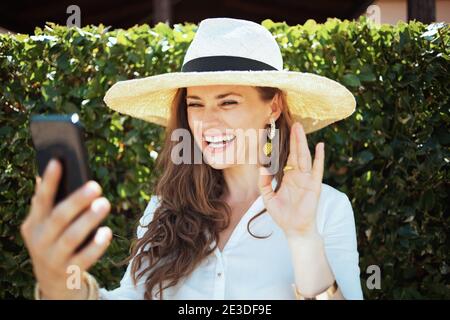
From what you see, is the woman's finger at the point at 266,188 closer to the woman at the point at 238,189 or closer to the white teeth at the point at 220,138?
the woman at the point at 238,189

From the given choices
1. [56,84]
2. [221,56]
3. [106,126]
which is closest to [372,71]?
A: [221,56]

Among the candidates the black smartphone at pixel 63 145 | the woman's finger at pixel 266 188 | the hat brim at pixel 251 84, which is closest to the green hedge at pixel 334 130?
the hat brim at pixel 251 84

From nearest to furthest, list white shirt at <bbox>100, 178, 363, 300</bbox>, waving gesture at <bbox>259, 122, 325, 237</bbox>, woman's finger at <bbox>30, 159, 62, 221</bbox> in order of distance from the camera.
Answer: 1. woman's finger at <bbox>30, 159, 62, 221</bbox>
2. waving gesture at <bbox>259, 122, 325, 237</bbox>
3. white shirt at <bbox>100, 178, 363, 300</bbox>

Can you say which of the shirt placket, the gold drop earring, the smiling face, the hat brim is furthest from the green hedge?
the shirt placket

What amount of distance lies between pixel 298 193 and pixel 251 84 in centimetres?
68

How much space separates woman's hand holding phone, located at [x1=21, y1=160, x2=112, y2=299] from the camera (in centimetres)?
137

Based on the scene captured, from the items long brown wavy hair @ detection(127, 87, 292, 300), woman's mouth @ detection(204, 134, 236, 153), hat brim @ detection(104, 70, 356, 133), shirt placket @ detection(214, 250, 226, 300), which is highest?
hat brim @ detection(104, 70, 356, 133)

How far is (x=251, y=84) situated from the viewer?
2.44m

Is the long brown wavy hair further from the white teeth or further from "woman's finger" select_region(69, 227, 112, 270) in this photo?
"woman's finger" select_region(69, 227, 112, 270)

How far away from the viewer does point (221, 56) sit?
2504 mm

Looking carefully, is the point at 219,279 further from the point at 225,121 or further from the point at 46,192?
the point at 46,192

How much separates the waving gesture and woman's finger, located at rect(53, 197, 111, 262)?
0.68 m

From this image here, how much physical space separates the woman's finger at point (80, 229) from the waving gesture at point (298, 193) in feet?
2.23

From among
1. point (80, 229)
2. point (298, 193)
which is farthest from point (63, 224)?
point (298, 193)
